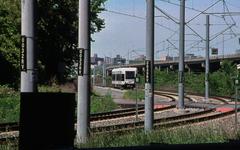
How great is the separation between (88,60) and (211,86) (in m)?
70.5

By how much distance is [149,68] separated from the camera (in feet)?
70.4

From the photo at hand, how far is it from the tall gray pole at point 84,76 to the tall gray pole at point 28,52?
10.2 ft

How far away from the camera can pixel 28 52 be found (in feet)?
42.1

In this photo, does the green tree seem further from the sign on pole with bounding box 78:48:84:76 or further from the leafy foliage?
the sign on pole with bounding box 78:48:84:76

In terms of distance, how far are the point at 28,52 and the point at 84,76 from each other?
3.43 meters

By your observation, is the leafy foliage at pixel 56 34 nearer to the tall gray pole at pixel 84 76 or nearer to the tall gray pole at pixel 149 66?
the tall gray pole at pixel 149 66

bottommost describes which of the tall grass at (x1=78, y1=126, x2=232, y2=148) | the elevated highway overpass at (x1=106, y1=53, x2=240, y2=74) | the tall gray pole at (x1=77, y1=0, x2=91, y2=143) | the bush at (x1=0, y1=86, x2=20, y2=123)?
the bush at (x1=0, y1=86, x2=20, y2=123)

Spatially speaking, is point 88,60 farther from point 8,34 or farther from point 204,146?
point 8,34

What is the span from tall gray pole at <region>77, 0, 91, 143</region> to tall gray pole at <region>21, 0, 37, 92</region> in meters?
3.12

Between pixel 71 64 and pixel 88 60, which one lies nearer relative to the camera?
pixel 88 60

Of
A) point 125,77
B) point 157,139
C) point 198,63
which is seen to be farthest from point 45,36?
point 198,63

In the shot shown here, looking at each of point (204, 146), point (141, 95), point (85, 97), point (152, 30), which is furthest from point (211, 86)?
point (204, 146)

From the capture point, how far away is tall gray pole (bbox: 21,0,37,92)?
12766mm

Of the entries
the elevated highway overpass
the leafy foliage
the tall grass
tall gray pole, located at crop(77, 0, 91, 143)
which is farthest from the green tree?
the elevated highway overpass
